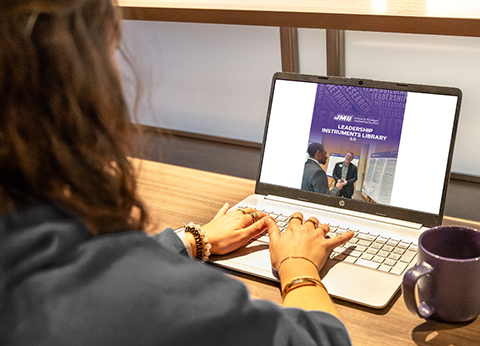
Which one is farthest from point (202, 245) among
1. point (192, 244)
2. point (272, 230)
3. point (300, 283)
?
point (300, 283)

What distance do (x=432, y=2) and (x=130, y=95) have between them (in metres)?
0.61

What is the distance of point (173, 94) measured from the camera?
1777 mm

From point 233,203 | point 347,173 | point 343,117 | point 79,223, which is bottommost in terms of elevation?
point 233,203

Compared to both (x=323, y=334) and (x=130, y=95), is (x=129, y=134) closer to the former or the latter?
(x=130, y=95)

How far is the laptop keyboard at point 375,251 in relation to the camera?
84 cm

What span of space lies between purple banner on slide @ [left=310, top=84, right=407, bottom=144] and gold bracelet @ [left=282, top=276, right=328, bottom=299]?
418 mm

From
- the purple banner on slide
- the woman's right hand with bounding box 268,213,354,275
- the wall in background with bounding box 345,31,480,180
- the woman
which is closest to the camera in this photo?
the woman

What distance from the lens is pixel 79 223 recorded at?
44 centimetres

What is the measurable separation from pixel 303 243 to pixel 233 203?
0.37m

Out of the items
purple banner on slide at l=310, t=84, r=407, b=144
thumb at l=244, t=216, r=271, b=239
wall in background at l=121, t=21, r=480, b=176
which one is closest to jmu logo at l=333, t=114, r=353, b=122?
purple banner on slide at l=310, t=84, r=407, b=144

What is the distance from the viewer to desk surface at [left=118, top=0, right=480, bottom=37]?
31.9 inches

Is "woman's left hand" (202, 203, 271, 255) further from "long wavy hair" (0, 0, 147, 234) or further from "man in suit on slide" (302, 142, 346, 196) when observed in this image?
"long wavy hair" (0, 0, 147, 234)

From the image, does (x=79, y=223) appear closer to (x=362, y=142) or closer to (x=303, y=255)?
(x=303, y=255)

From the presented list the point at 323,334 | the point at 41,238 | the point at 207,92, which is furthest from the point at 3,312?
the point at 207,92
